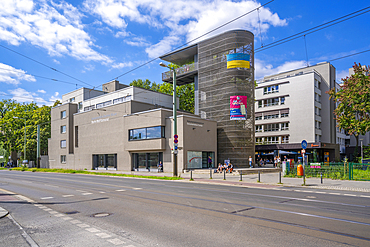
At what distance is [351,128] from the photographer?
30.1 m

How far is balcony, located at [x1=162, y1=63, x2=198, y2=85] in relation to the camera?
4184 cm

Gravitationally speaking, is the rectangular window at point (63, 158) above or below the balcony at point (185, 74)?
below

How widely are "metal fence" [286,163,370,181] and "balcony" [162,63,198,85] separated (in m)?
23.8

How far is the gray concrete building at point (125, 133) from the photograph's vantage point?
32656mm

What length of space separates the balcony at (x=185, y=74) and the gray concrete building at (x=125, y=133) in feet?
11.5

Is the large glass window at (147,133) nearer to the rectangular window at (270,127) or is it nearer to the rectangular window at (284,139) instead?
the rectangular window at (270,127)

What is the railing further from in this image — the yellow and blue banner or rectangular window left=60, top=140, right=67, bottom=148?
rectangular window left=60, top=140, right=67, bottom=148

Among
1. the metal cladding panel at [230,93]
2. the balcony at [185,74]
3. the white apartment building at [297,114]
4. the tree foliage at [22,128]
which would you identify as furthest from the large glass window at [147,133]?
the tree foliage at [22,128]

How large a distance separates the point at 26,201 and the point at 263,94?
51959mm

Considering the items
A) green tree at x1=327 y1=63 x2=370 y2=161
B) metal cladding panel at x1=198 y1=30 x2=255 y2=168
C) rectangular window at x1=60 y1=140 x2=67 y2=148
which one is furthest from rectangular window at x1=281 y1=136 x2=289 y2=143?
rectangular window at x1=60 y1=140 x2=67 y2=148

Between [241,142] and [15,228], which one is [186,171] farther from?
[15,228]

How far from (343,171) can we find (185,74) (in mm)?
27287

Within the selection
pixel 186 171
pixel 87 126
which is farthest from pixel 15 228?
pixel 87 126

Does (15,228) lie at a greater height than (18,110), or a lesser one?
lesser
